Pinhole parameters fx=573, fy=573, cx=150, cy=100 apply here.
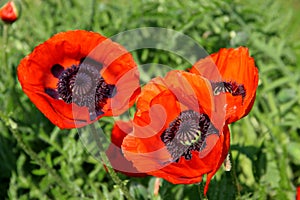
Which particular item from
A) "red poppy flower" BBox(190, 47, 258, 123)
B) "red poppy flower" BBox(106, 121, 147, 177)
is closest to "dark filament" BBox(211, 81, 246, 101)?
"red poppy flower" BBox(190, 47, 258, 123)

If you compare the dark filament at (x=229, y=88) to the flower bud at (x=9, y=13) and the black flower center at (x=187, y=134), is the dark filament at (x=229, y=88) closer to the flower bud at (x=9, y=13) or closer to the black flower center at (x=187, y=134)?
the black flower center at (x=187, y=134)

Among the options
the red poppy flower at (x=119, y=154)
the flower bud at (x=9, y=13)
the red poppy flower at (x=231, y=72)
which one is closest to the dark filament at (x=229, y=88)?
the red poppy flower at (x=231, y=72)

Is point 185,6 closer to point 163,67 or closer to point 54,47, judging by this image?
point 163,67

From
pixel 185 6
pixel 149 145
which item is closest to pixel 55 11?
pixel 185 6

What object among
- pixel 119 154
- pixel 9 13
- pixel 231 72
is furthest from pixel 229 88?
pixel 9 13

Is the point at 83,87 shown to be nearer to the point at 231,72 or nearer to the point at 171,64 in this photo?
the point at 231,72
